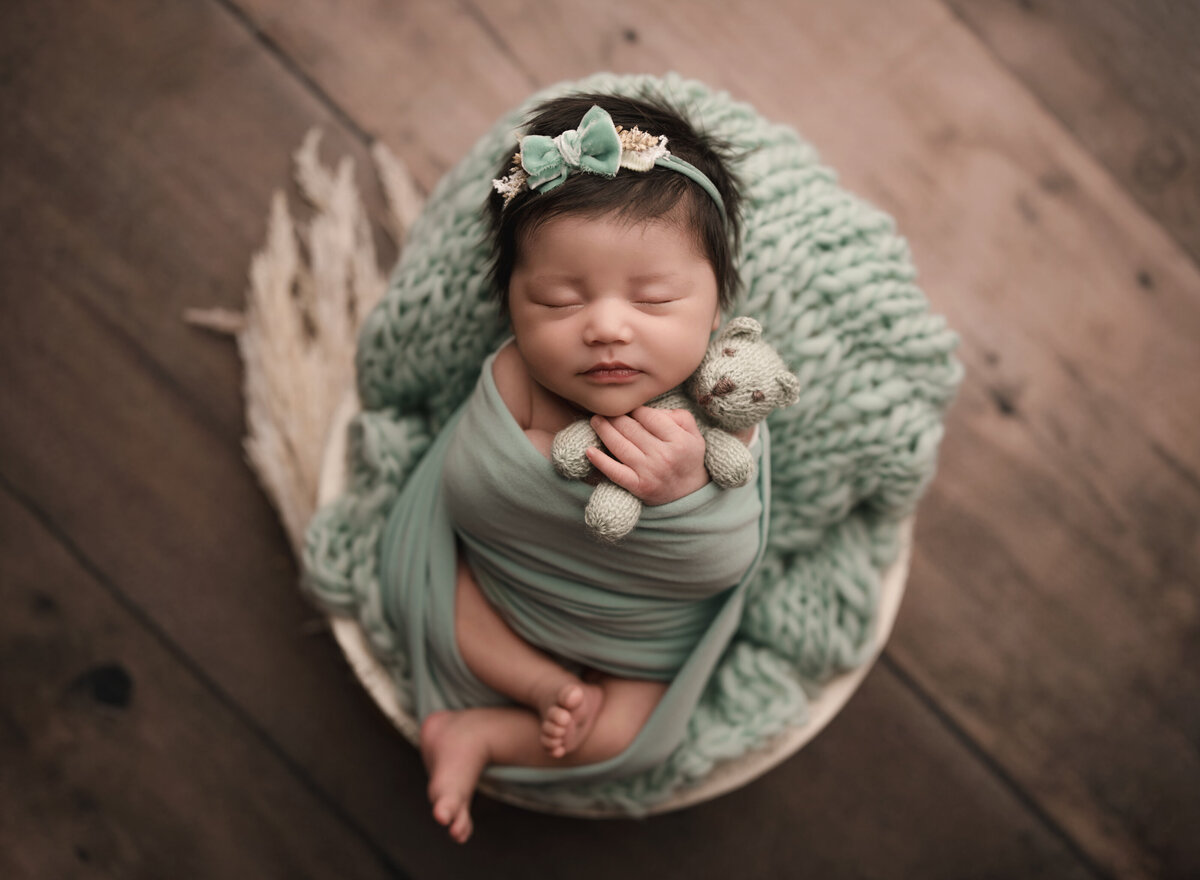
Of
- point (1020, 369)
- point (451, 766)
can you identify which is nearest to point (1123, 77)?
point (1020, 369)

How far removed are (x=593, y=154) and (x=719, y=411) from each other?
0.86 ft

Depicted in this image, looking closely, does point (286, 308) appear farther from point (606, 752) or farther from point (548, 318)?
point (606, 752)

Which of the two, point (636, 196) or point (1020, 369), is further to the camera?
point (1020, 369)

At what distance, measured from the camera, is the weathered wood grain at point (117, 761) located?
130 cm

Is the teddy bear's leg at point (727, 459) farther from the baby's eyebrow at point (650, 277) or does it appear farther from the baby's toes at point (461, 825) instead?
the baby's toes at point (461, 825)

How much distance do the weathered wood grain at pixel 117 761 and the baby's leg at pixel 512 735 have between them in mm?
436

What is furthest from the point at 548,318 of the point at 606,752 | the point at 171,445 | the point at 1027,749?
the point at 1027,749

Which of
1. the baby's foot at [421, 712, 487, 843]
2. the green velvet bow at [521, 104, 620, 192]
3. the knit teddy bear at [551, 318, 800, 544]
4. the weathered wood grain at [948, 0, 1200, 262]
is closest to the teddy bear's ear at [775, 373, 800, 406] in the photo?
the knit teddy bear at [551, 318, 800, 544]

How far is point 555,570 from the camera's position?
0.98 metres

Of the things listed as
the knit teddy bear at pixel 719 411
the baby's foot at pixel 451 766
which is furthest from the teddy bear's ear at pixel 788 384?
the baby's foot at pixel 451 766

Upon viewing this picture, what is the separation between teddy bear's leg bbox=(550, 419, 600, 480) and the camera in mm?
849

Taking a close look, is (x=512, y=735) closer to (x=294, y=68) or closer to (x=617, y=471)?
(x=617, y=471)

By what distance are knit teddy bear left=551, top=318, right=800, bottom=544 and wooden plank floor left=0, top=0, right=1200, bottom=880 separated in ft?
2.27

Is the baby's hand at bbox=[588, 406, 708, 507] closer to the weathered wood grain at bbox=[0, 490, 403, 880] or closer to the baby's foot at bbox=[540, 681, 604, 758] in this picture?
the baby's foot at bbox=[540, 681, 604, 758]
